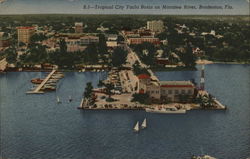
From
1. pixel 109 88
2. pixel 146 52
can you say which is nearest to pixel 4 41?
pixel 146 52

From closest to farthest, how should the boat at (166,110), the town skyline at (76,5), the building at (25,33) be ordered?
the town skyline at (76,5) < the boat at (166,110) < the building at (25,33)

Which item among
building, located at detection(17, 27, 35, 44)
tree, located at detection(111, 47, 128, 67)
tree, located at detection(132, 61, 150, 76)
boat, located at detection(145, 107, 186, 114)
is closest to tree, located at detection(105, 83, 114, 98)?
boat, located at detection(145, 107, 186, 114)

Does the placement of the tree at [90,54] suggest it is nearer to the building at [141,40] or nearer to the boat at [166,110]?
the building at [141,40]

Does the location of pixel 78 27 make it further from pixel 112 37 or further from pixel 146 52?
pixel 146 52

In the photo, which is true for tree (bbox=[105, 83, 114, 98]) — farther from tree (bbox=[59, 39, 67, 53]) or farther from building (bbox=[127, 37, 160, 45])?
building (bbox=[127, 37, 160, 45])

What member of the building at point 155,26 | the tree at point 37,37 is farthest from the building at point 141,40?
the tree at point 37,37

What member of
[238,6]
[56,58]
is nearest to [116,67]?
[56,58]
